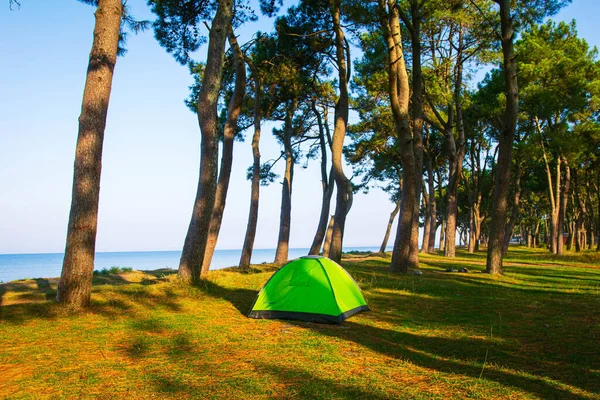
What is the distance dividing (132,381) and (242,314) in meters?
3.55

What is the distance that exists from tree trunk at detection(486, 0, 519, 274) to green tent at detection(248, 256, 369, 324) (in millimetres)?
7234

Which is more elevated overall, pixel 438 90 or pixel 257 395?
pixel 438 90

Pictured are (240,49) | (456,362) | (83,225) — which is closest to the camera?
(456,362)

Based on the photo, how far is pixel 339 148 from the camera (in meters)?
16.0

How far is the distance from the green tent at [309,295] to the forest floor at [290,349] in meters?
0.24

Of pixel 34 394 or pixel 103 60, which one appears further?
pixel 103 60

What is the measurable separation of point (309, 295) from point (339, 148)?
9037 millimetres

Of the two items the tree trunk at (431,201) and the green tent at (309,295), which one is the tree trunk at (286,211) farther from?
the green tent at (309,295)

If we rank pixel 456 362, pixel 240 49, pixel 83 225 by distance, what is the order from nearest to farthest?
pixel 456 362 → pixel 83 225 → pixel 240 49

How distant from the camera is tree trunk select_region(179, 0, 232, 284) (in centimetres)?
1023

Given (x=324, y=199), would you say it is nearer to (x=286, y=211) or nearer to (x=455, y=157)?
(x=286, y=211)

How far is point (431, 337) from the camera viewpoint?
21.0 ft

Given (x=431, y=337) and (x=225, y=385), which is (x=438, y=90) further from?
(x=225, y=385)

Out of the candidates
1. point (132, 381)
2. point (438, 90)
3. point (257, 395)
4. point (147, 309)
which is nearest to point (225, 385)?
point (257, 395)
